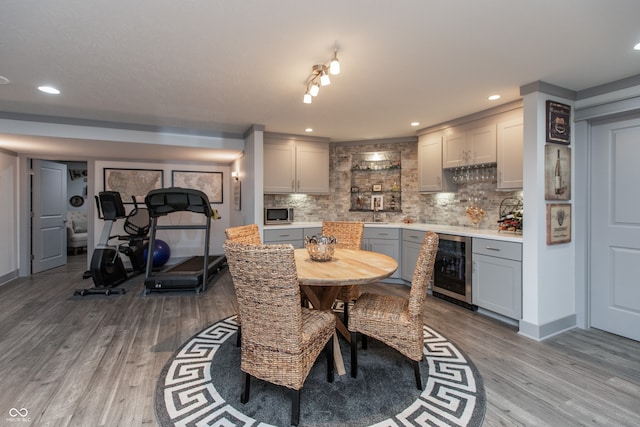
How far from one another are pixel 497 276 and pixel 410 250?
1278mm

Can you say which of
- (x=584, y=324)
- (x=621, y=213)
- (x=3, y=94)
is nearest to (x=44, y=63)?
(x=3, y=94)

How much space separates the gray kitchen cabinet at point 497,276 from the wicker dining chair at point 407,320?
56.9 inches

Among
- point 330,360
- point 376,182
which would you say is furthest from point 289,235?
point 330,360

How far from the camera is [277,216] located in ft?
15.5

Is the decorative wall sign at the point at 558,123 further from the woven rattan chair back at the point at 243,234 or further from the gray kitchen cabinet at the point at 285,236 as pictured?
the gray kitchen cabinet at the point at 285,236

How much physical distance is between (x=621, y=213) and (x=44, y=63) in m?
5.05

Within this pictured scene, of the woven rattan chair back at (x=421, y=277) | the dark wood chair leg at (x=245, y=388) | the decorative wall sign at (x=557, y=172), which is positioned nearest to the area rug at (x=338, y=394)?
the dark wood chair leg at (x=245, y=388)

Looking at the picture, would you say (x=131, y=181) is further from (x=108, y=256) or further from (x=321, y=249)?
(x=321, y=249)

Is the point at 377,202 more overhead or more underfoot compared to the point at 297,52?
more underfoot

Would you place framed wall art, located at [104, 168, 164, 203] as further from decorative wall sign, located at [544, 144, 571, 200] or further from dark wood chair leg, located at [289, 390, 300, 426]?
decorative wall sign, located at [544, 144, 571, 200]

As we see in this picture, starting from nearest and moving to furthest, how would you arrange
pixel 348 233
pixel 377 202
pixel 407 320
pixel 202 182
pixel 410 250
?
1. pixel 407 320
2. pixel 348 233
3. pixel 410 250
4. pixel 377 202
5. pixel 202 182

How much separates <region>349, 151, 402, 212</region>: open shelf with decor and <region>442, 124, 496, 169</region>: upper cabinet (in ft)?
3.40

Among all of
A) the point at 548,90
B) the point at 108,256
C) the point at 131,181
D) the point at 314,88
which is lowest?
the point at 108,256

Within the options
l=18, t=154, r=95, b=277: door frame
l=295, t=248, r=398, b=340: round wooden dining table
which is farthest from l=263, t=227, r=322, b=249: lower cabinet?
l=18, t=154, r=95, b=277: door frame
